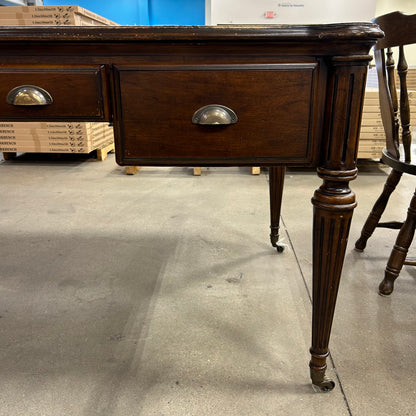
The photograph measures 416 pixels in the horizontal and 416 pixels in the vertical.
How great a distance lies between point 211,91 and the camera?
0.71 m

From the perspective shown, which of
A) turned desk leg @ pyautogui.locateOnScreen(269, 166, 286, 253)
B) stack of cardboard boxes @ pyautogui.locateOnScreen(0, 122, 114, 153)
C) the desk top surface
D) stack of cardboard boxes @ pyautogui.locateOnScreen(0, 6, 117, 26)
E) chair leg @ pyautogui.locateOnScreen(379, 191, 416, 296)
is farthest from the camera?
stack of cardboard boxes @ pyautogui.locateOnScreen(0, 122, 114, 153)

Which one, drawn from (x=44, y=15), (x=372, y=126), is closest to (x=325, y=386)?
(x=372, y=126)

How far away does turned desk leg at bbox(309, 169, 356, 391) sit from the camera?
0.75 metres

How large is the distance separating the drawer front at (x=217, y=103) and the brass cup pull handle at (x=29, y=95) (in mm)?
149

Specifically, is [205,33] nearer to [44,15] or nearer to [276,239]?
[276,239]

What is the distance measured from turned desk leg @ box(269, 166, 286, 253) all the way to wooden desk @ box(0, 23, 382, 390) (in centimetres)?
70

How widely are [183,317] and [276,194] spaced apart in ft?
2.15

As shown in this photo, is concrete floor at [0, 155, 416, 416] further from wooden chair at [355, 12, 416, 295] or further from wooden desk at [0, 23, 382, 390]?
wooden desk at [0, 23, 382, 390]

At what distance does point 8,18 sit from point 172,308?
8.89ft

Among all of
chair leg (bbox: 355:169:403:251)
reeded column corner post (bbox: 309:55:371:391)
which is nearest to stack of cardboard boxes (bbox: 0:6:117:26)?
chair leg (bbox: 355:169:403:251)

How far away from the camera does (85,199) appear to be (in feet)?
7.43

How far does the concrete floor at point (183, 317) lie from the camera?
881 millimetres

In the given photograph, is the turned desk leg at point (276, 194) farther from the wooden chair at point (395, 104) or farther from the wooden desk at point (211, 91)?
the wooden desk at point (211, 91)

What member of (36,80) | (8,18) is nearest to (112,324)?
(36,80)
